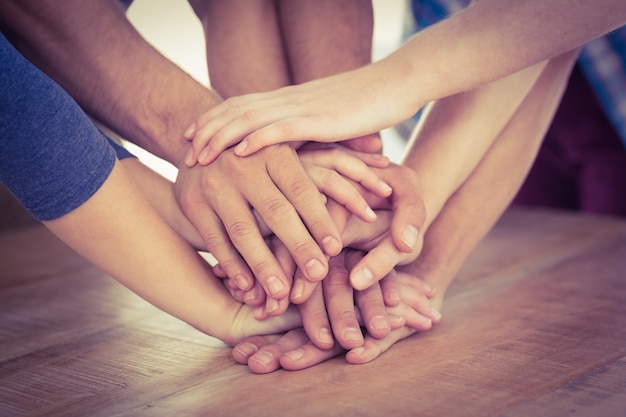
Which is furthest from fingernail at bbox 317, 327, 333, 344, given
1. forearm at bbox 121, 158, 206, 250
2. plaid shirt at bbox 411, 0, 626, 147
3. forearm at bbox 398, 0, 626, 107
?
plaid shirt at bbox 411, 0, 626, 147

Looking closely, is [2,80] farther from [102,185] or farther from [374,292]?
[374,292]

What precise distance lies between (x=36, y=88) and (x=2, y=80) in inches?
1.3

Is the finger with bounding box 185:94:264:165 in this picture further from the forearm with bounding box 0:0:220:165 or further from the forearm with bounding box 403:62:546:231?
the forearm with bounding box 403:62:546:231

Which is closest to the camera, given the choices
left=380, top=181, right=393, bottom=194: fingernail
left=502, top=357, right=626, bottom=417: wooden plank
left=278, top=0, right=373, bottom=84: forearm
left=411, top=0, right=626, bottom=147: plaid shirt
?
left=502, top=357, right=626, bottom=417: wooden plank

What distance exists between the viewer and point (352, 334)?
0.77 meters

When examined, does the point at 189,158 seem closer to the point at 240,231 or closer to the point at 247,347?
the point at 240,231

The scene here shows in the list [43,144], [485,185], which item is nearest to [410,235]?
[485,185]

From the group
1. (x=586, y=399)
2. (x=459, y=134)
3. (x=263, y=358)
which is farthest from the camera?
(x=459, y=134)

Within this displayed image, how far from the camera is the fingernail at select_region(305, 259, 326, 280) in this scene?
2.48 feet

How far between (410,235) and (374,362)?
150mm

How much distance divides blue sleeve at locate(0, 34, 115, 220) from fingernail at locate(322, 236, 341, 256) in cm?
25

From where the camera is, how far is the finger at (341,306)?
772mm

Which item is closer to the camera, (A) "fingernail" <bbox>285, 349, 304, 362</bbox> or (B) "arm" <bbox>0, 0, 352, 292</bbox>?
(A) "fingernail" <bbox>285, 349, 304, 362</bbox>

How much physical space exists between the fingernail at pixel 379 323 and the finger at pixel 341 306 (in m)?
0.02
